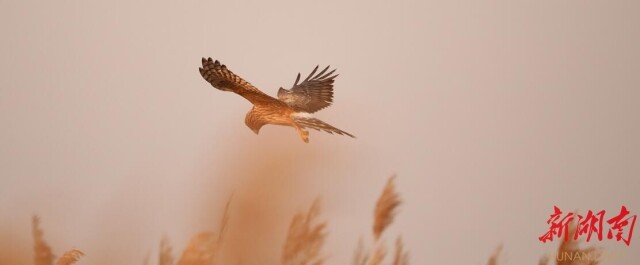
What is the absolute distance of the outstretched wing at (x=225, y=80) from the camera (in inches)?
75.6

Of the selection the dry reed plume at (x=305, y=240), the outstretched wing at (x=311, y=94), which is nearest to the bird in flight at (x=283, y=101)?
the outstretched wing at (x=311, y=94)

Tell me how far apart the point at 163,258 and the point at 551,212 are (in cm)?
204

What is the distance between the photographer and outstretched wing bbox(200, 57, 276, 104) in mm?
1921

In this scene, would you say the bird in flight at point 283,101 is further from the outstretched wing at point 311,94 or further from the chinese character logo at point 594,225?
the chinese character logo at point 594,225

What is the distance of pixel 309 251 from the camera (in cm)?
214

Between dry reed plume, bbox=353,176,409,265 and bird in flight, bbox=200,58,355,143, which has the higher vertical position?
bird in flight, bbox=200,58,355,143

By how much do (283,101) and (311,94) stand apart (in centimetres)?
22

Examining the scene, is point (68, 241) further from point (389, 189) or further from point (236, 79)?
point (389, 189)

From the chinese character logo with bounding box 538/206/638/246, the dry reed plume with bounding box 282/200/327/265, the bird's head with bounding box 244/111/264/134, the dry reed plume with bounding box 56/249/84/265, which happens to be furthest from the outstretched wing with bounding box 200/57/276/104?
the chinese character logo with bounding box 538/206/638/246

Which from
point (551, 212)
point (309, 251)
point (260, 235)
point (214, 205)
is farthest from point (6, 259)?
point (551, 212)

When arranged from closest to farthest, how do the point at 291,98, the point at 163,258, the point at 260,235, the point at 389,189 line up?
the point at 163,258
the point at 389,189
the point at 291,98
the point at 260,235

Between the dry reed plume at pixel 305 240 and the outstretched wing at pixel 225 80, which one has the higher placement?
the outstretched wing at pixel 225 80

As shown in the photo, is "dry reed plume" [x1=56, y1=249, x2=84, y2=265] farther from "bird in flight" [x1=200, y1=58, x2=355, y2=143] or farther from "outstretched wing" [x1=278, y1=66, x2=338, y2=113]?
"outstretched wing" [x1=278, y1=66, x2=338, y2=113]

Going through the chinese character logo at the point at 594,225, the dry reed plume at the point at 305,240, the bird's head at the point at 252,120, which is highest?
the chinese character logo at the point at 594,225
